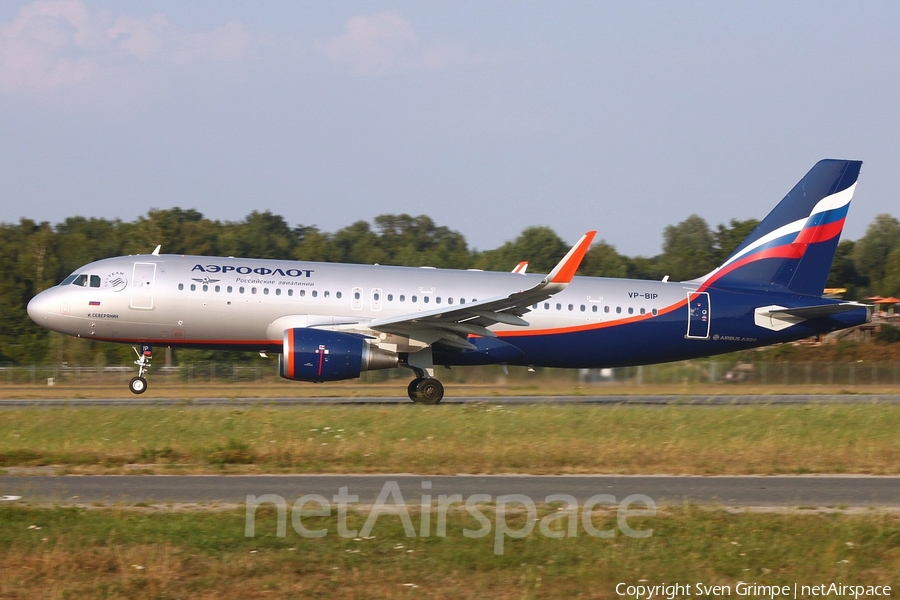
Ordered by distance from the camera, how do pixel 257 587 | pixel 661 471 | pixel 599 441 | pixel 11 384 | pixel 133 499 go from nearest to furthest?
pixel 257 587 → pixel 133 499 → pixel 661 471 → pixel 599 441 → pixel 11 384

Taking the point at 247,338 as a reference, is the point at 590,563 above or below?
below

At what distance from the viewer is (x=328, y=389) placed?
3200 centimetres

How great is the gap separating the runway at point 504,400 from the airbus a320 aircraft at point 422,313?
1.02m

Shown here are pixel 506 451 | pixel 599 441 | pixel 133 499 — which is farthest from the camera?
pixel 599 441

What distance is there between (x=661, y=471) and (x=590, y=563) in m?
6.14

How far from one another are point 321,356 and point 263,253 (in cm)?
5713

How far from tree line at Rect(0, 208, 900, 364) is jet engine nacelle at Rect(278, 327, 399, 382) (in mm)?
27275

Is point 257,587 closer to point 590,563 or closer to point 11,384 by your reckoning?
point 590,563

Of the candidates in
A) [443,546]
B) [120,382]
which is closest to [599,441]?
[443,546]

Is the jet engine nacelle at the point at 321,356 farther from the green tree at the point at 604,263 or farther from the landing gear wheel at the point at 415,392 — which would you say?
the green tree at the point at 604,263

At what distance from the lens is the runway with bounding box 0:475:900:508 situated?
38.8ft

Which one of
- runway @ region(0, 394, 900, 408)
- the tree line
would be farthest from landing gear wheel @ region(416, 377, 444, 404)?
the tree line

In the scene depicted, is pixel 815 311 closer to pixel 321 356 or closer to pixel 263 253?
pixel 321 356

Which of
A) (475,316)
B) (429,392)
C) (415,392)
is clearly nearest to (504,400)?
(429,392)
